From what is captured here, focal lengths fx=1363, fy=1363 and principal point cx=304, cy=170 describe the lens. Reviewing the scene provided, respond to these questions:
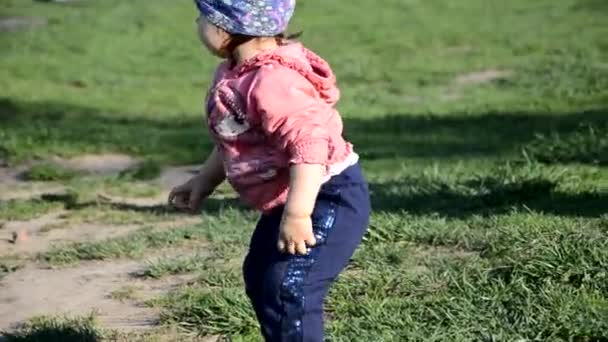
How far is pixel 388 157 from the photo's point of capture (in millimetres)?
8969

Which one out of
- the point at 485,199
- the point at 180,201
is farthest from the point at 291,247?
the point at 485,199

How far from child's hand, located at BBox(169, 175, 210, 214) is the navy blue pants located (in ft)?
1.30

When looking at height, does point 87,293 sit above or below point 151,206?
above

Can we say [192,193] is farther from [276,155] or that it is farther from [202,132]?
[202,132]

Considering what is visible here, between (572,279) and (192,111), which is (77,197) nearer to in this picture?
(572,279)

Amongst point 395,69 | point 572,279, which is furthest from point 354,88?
point 572,279

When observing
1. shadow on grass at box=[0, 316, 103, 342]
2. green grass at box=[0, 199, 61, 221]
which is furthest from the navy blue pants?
green grass at box=[0, 199, 61, 221]

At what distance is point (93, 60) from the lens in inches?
577

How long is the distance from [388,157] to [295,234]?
556cm

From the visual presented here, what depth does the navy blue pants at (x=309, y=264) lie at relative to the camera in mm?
3596

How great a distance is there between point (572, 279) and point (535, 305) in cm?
29

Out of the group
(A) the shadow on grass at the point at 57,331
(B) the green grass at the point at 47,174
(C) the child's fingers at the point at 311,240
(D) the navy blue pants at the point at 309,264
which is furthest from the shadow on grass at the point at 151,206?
(C) the child's fingers at the point at 311,240

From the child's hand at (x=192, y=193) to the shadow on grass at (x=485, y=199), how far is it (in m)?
2.28

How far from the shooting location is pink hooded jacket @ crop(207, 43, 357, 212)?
11.4 feet
